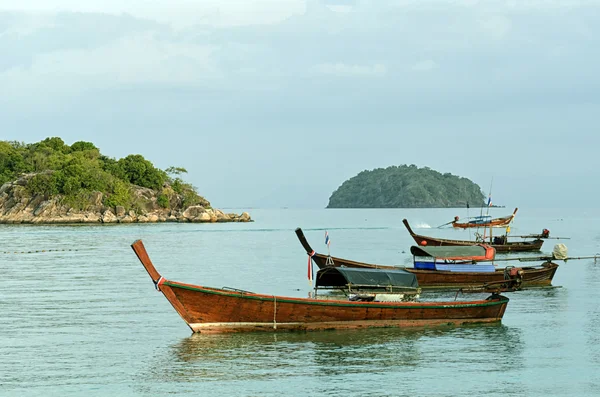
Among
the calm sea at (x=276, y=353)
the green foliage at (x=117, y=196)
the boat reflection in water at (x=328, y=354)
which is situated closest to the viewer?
the calm sea at (x=276, y=353)

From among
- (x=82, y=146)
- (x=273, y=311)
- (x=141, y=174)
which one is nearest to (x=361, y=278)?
(x=273, y=311)

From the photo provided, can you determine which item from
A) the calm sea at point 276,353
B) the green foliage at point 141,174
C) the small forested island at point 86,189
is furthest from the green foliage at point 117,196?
the calm sea at point 276,353

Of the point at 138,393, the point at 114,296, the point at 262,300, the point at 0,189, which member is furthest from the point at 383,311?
the point at 0,189

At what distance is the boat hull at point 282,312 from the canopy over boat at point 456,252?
33.5 feet

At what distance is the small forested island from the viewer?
118125 millimetres

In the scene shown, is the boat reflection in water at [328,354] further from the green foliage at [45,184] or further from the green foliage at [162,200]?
the green foliage at [162,200]

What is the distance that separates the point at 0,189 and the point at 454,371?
4650 inches

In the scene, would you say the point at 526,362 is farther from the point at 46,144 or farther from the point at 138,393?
the point at 46,144

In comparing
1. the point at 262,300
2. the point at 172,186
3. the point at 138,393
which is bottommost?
the point at 138,393

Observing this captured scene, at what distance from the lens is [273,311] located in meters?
20.7

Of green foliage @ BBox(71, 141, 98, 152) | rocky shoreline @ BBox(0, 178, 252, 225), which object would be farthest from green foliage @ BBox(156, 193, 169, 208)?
green foliage @ BBox(71, 141, 98, 152)

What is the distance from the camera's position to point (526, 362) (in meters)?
19.0

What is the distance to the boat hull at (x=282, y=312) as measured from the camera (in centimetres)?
2025

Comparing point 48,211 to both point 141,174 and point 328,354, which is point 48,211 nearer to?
point 141,174
